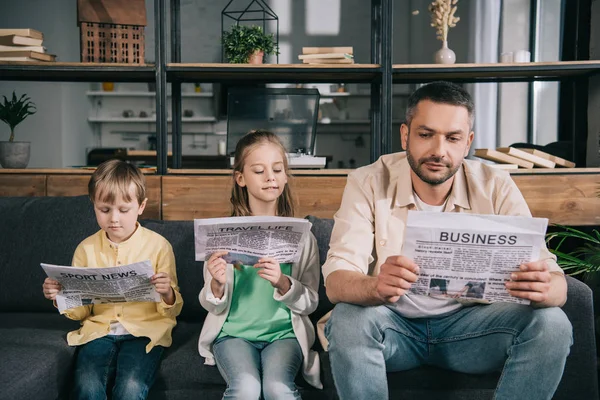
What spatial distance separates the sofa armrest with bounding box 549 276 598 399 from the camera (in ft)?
5.23

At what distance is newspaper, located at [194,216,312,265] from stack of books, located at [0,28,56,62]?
1565mm

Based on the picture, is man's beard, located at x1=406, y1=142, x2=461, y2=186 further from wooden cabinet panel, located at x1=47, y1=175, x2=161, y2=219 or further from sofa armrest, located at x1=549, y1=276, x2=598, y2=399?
wooden cabinet panel, located at x1=47, y1=175, x2=161, y2=219

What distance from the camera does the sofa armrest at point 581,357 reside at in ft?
5.23

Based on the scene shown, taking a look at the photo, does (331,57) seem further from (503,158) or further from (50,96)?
(50,96)

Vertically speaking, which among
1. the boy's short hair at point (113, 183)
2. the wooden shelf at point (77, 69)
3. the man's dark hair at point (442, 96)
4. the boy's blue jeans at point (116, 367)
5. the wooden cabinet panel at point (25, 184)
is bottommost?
the boy's blue jeans at point (116, 367)

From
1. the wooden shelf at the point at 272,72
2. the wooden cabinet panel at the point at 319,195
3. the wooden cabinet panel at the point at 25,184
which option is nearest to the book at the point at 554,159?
Result: the wooden cabinet panel at the point at 319,195

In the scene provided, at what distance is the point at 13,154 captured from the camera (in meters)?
2.63

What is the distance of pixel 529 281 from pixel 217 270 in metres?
0.77

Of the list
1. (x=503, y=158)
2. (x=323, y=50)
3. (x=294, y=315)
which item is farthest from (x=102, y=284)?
(x=503, y=158)

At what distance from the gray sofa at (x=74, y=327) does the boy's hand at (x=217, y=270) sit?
209mm

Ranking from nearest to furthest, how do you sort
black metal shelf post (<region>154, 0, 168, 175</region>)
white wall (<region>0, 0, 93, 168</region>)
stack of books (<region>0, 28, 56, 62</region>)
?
black metal shelf post (<region>154, 0, 168, 175</region>) < stack of books (<region>0, 28, 56, 62</region>) < white wall (<region>0, 0, 93, 168</region>)

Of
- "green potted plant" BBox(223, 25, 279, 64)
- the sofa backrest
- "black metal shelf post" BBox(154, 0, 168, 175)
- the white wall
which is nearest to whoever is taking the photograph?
the sofa backrest

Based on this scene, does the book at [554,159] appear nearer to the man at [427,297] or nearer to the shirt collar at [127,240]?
the man at [427,297]

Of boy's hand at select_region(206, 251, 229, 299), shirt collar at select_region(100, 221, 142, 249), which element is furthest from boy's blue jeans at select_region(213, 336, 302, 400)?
shirt collar at select_region(100, 221, 142, 249)
